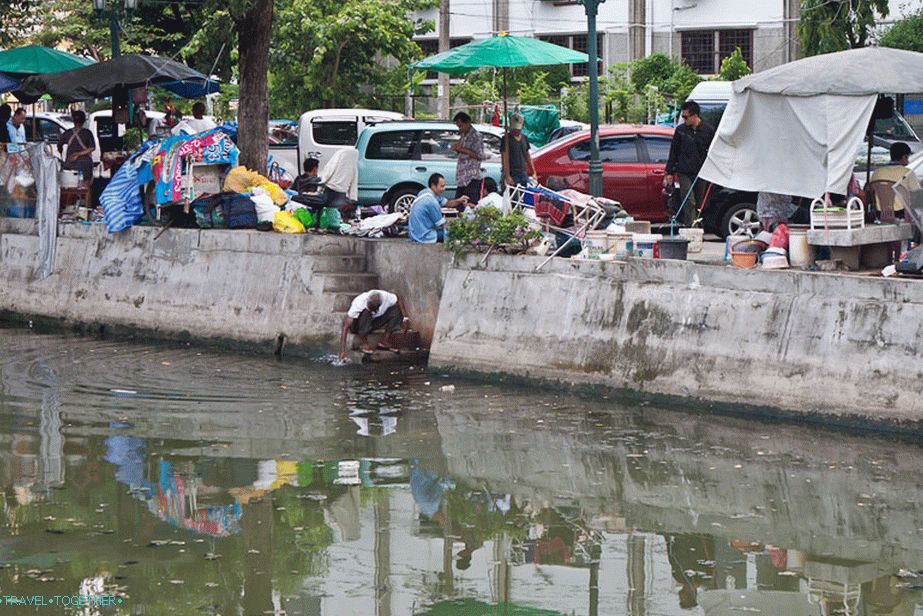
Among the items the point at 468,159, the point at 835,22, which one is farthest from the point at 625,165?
the point at 835,22

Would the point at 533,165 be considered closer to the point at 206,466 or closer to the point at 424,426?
the point at 424,426

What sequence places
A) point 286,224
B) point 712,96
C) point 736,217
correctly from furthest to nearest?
1. point 712,96
2. point 736,217
3. point 286,224

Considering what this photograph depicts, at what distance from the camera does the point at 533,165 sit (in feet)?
66.0

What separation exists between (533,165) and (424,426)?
294 inches

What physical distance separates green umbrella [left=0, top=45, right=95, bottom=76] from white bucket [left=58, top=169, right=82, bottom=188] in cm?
240

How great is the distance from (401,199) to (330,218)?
4.24m

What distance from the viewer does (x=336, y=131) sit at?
80.8ft

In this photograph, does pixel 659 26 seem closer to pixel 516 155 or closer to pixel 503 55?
pixel 516 155

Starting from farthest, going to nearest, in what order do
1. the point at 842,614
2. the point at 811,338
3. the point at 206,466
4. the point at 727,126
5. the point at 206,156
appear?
the point at 206,156 → the point at 727,126 → the point at 811,338 → the point at 206,466 → the point at 842,614

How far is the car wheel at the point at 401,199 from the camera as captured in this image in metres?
21.7

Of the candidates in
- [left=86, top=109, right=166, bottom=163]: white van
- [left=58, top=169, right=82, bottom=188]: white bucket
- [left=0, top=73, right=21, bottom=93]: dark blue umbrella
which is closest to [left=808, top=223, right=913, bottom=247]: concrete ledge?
[left=58, top=169, right=82, bottom=188]: white bucket

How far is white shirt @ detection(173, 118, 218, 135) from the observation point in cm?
2045

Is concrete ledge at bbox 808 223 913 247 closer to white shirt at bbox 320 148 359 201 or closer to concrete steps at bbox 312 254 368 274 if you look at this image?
concrete steps at bbox 312 254 368 274

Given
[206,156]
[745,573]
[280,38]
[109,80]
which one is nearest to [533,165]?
[206,156]
